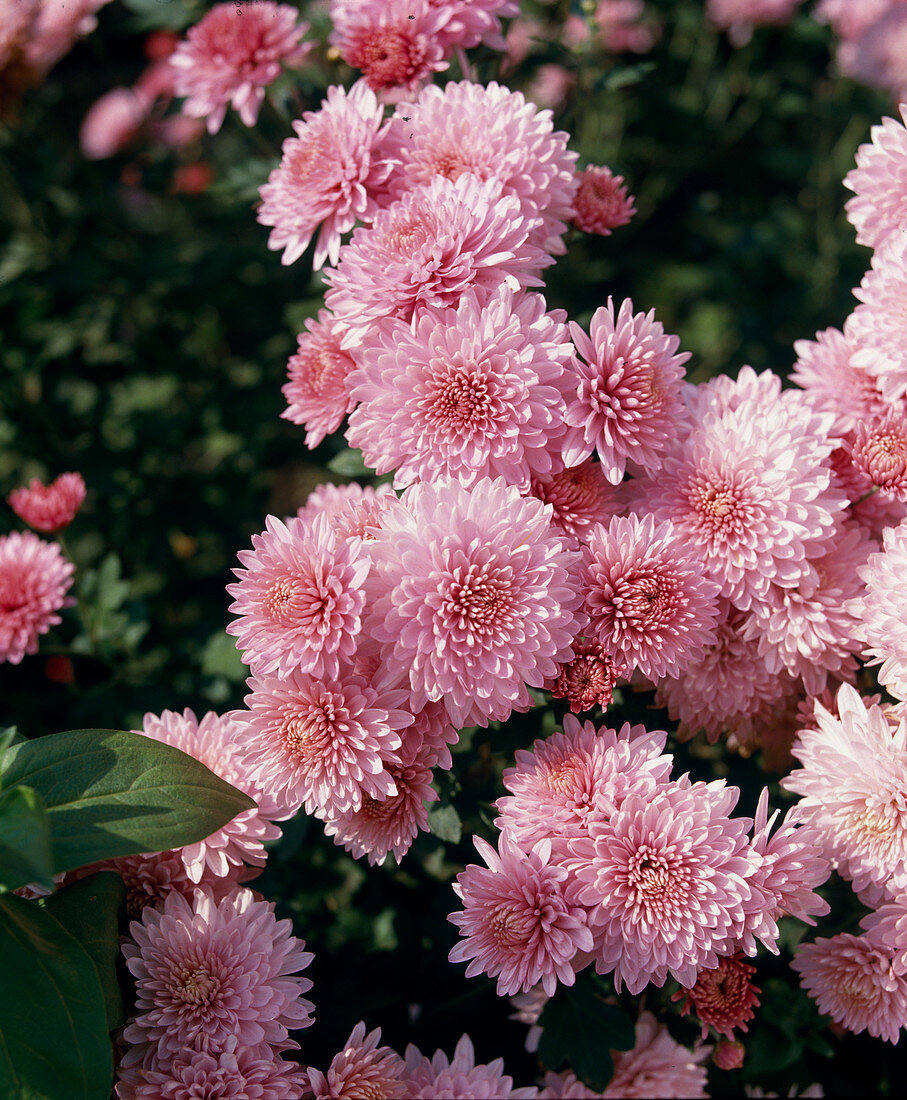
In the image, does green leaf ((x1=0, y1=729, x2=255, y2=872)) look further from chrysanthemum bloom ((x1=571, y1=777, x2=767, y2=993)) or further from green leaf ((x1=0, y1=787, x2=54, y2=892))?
chrysanthemum bloom ((x1=571, y1=777, x2=767, y2=993))

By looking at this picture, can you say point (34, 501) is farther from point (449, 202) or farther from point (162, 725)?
point (449, 202)

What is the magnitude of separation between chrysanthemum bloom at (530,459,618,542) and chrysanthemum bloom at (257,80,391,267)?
0.48m

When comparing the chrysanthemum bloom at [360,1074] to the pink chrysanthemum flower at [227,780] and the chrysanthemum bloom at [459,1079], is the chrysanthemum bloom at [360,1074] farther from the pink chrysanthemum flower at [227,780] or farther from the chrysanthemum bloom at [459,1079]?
the pink chrysanthemum flower at [227,780]

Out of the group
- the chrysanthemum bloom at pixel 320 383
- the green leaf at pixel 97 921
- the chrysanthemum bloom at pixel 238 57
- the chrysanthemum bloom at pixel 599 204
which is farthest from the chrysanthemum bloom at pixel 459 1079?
the chrysanthemum bloom at pixel 238 57

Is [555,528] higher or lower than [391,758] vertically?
higher

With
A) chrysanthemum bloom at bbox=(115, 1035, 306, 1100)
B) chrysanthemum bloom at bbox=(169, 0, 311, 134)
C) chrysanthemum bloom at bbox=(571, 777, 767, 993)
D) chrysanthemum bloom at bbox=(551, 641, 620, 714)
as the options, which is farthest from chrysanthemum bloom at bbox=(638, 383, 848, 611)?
chrysanthemum bloom at bbox=(169, 0, 311, 134)

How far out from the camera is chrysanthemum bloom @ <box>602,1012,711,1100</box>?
1.41 m

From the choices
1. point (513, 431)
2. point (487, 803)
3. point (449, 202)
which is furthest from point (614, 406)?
point (487, 803)

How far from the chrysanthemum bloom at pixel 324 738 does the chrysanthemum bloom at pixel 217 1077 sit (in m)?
0.31

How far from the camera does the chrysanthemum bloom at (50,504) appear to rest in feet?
5.74

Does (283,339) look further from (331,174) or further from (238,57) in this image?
(331,174)

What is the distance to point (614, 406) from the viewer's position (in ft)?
3.96

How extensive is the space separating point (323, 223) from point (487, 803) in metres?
0.99

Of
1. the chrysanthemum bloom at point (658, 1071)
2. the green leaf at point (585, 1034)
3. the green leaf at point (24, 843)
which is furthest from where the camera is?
A: the chrysanthemum bloom at point (658, 1071)
